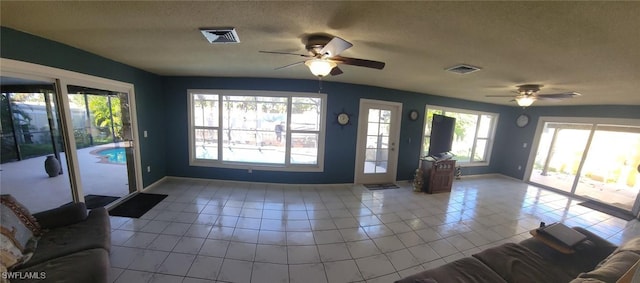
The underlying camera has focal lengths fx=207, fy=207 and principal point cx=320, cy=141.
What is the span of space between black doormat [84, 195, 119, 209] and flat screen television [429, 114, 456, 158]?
582 cm

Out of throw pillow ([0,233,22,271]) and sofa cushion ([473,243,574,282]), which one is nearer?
throw pillow ([0,233,22,271])

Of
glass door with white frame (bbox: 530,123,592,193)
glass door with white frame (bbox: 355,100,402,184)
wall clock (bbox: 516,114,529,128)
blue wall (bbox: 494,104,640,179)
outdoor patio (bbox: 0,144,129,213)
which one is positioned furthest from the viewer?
wall clock (bbox: 516,114,529,128)

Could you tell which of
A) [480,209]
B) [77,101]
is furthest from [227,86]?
[480,209]

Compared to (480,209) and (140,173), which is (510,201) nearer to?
(480,209)

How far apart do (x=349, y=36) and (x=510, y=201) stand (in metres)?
4.79

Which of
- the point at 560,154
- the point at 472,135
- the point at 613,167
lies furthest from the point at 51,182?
the point at 613,167

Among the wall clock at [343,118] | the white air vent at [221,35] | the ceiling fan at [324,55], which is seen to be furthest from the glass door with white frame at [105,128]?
the wall clock at [343,118]

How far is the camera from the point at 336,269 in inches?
81.5

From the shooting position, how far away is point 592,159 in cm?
474

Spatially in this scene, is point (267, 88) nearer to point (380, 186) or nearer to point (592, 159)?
point (380, 186)

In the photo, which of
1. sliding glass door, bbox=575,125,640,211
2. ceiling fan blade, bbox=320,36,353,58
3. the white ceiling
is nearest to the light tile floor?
sliding glass door, bbox=575,125,640,211

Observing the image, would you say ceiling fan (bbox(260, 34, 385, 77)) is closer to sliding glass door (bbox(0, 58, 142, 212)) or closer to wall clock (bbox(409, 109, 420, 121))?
sliding glass door (bbox(0, 58, 142, 212))

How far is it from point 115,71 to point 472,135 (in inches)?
307

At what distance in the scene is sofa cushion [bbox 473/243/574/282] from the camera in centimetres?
156
